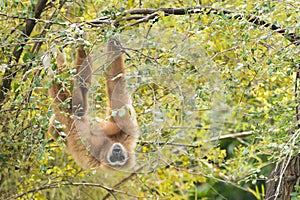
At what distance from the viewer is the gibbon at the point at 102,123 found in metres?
3.71

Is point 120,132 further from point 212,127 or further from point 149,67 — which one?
Answer: point 149,67

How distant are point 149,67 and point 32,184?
248 centimetres

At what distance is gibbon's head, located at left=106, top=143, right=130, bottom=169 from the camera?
4.34 m

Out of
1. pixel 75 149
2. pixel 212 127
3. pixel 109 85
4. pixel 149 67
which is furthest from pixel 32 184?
pixel 149 67

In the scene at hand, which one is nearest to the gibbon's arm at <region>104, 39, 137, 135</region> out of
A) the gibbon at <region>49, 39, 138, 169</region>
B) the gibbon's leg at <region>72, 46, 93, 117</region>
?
the gibbon at <region>49, 39, 138, 169</region>

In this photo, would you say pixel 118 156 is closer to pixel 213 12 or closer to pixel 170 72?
pixel 170 72

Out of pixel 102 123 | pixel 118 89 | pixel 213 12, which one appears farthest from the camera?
pixel 102 123

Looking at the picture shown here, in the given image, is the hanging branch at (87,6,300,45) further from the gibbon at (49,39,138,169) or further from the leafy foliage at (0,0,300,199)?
the gibbon at (49,39,138,169)

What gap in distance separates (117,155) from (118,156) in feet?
0.04

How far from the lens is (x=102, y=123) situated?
448 cm

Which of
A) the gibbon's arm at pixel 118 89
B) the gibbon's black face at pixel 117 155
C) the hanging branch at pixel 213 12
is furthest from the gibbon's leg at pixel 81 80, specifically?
the gibbon's black face at pixel 117 155

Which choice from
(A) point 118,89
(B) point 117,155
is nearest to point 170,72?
(A) point 118,89

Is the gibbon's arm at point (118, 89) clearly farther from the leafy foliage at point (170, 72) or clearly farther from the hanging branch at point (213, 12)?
the hanging branch at point (213, 12)

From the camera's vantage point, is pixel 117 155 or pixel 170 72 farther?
pixel 117 155
